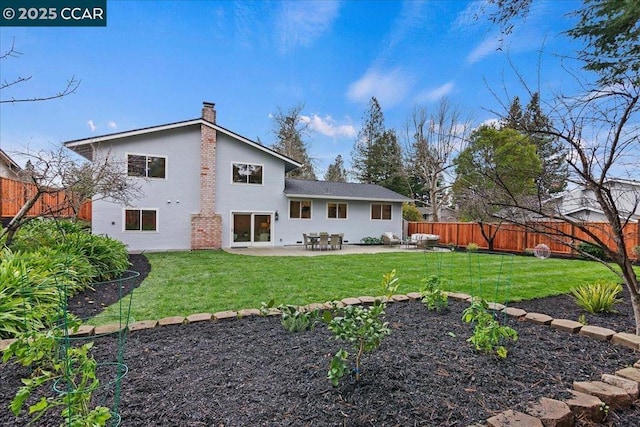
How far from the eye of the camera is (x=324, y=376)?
2240 mm

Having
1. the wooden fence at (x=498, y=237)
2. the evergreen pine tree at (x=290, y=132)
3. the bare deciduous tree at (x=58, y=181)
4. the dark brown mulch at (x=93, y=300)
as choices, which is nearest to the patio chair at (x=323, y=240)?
the wooden fence at (x=498, y=237)

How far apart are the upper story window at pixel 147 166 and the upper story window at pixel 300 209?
5789mm

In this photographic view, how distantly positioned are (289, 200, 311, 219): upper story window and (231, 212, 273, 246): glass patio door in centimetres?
119

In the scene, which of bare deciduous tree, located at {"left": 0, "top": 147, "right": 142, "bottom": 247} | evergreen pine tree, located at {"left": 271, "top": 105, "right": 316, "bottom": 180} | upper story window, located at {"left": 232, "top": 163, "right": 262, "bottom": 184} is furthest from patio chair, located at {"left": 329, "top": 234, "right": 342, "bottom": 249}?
evergreen pine tree, located at {"left": 271, "top": 105, "right": 316, "bottom": 180}

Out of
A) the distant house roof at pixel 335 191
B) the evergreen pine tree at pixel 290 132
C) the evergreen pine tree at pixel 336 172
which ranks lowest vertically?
the distant house roof at pixel 335 191

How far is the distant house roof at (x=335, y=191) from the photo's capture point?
15.7 m

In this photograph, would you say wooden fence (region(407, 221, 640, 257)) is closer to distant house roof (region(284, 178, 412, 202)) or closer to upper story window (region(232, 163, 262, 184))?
distant house roof (region(284, 178, 412, 202))

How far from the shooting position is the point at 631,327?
139 inches

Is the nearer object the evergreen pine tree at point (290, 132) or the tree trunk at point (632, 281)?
the tree trunk at point (632, 281)

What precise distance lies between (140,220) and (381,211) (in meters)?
11.9

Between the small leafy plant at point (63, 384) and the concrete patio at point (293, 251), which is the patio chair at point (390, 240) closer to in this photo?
the concrete patio at point (293, 251)


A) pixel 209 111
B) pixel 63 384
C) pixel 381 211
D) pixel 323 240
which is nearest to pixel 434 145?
pixel 381 211

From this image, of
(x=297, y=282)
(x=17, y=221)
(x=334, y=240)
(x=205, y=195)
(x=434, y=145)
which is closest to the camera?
(x=17, y=221)

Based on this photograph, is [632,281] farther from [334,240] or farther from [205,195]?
[205,195]
